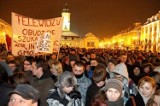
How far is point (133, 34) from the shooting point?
395 feet

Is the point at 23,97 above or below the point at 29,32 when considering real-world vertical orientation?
Result: below

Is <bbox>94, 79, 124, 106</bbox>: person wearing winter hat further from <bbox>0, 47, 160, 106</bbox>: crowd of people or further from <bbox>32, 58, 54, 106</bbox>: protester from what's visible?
<bbox>32, 58, 54, 106</bbox>: protester

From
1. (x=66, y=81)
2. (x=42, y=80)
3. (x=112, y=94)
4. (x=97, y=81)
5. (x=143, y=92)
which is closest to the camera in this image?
(x=112, y=94)

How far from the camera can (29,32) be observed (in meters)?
13.7

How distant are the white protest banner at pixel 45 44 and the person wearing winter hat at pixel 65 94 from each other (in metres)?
7.10

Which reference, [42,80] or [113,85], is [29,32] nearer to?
[42,80]

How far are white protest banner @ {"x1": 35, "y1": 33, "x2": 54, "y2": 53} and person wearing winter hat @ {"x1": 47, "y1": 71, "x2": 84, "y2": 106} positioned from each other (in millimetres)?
7105

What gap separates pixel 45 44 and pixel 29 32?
807mm

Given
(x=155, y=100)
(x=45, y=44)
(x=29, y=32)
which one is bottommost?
(x=155, y=100)

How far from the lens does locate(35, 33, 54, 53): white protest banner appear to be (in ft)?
43.4

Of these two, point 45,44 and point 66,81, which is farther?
point 45,44

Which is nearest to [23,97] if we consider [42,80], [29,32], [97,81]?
[97,81]

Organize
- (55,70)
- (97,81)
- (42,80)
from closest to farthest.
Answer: (97,81), (42,80), (55,70)

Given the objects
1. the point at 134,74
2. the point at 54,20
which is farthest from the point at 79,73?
the point at 54,20
